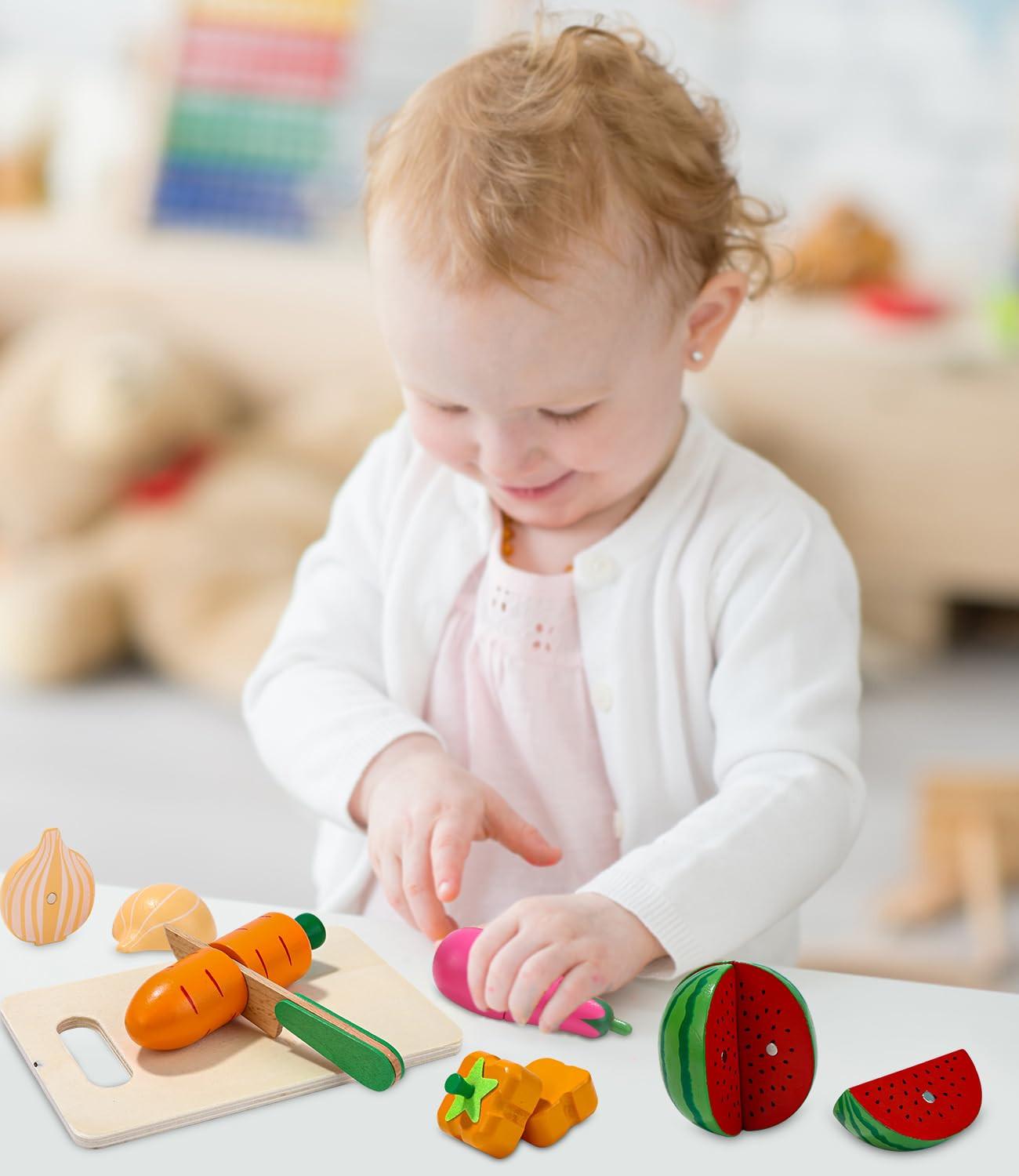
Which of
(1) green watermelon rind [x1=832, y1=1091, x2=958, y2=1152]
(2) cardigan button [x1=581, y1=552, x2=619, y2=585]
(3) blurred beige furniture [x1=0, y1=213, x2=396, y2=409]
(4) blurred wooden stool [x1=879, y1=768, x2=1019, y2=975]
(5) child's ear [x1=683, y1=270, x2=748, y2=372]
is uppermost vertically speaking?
(5) child's ear [x1=683, y1=270, x2=748, y2=372]

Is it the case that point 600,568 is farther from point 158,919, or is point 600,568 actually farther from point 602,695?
point 158,919

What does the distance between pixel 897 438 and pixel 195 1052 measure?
1855 millimetres

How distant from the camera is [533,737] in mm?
787

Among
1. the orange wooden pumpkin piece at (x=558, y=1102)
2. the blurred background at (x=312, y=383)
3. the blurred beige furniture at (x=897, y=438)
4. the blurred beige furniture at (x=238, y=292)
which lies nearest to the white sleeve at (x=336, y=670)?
the orange wooden pumpkin piece at (x=558, y=1102)

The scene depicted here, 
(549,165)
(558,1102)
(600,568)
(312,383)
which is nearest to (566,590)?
(600,568)

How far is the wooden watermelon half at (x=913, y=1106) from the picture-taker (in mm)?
479

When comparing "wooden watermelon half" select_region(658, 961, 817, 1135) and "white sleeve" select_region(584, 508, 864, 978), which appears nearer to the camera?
"wooden watermelon half" select_region(658, 961, 817, 1135)

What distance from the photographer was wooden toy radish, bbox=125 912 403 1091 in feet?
1.64

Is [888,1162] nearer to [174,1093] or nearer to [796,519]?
[174,1093]

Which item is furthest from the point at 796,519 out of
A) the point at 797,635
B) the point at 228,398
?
the point at 228,398

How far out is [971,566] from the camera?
7.36ft

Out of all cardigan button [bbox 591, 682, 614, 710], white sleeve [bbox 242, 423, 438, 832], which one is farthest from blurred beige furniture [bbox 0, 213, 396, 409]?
cardigan button [bbox 591, 682, 614, 710]

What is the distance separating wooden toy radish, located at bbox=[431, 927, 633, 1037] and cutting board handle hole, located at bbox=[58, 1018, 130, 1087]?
12 cm

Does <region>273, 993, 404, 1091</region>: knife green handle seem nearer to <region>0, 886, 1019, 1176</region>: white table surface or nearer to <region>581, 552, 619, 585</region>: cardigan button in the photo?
<region>0, 886, 1019, 1176</region>: white table surface
